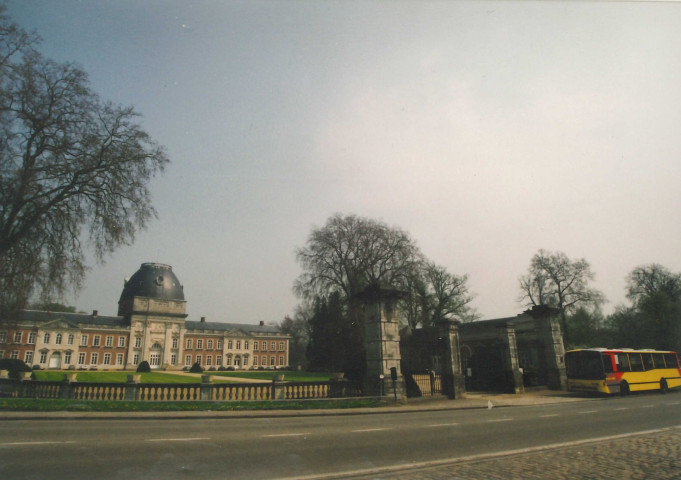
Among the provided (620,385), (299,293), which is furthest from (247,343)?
(620,385)

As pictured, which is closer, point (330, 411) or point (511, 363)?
point (330, 411)

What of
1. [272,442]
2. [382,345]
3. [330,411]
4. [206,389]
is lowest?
[330,411]

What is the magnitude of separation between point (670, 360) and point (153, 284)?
87.2 m

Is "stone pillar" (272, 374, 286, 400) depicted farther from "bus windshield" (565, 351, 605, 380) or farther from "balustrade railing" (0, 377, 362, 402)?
"bus windshield" (565, 351, 605, 380)

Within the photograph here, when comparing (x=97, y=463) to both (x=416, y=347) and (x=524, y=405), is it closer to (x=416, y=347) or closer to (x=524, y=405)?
(x=524, y=405)

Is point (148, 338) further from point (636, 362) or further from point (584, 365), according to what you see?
point (636, 362)

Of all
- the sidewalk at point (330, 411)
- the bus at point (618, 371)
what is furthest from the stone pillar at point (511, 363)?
the bus at point (618, 371)

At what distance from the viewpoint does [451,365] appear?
20.5m

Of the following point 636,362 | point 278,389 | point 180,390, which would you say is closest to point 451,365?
point 278,389

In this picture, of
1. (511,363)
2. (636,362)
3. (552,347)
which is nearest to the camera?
(636,362)

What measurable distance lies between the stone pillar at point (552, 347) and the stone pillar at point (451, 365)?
8.27 meters

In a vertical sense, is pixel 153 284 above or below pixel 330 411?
above

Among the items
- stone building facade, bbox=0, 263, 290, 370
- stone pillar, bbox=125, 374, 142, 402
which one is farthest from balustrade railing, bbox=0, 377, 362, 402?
stone building facade, bbox=0, 263, 290, 370

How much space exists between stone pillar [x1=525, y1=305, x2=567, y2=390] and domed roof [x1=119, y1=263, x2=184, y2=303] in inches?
3183
